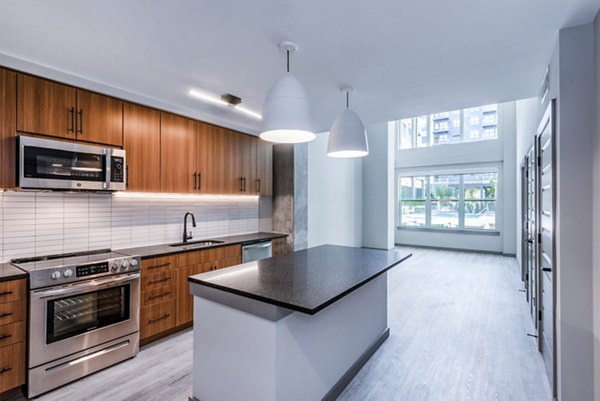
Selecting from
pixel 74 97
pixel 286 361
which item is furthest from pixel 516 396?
pixel 74 97

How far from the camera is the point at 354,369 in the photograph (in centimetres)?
250

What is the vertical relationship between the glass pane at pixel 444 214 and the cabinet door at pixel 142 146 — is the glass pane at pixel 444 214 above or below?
below

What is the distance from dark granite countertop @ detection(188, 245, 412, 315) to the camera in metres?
1.66

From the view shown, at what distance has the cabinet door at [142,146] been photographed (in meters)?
3.07

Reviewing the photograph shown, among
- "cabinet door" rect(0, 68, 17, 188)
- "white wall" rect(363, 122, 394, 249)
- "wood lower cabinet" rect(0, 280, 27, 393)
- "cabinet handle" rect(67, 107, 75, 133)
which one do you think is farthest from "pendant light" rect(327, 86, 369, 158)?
"white wall" rect(363, 122, 394, 249)

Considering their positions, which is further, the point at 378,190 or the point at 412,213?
the point at 412,213

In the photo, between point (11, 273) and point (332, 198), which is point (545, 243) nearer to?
point (11, 273)

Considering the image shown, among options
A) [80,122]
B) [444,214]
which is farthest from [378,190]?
[80,122]

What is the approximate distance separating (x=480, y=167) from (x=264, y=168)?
6.49m

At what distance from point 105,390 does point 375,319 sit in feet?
7.71

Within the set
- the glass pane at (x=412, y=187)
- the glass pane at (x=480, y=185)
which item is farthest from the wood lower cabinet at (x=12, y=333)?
the glass pane at (x=480, y=185)

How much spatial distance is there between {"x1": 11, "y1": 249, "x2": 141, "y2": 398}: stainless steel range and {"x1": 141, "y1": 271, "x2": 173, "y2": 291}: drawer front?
0.38 feet

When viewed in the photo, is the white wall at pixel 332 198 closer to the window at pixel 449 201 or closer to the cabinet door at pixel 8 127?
the window at pixel 449 201

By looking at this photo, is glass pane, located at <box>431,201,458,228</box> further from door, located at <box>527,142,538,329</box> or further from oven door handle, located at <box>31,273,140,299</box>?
oven door handle, located at <box>31,273,140,299</box>
